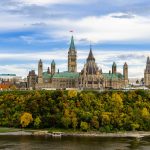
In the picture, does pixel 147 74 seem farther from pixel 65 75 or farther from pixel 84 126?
pixel 84 126

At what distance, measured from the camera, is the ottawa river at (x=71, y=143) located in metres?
62.5

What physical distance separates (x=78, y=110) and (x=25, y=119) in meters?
9.82

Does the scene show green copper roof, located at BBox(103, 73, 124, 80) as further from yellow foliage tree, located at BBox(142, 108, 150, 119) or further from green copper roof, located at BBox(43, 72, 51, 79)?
yellow foliage tree, located at BBox(142, 108, 150, 119)

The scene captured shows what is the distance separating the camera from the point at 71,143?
66.9 m

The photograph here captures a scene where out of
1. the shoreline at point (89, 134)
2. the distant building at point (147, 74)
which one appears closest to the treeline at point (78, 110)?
the shoreline at point (89, 134)

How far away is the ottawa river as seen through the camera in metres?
62.5

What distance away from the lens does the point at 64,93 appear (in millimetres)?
96125

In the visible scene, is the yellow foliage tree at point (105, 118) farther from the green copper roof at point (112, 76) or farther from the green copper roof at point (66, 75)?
the green copper roof at point (66, 75)

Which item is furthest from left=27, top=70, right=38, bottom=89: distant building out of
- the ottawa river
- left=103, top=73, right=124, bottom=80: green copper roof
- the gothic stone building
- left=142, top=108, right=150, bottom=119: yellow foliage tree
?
the ottawa river

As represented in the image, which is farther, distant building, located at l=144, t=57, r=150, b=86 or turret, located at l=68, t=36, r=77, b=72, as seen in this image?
distant building, located at l=144, t=57, r=150, b=86

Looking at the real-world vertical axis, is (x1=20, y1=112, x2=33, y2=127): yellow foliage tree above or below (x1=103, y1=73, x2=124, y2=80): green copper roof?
below

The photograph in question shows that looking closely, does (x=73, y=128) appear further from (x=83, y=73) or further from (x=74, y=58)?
(x=74, y=58)

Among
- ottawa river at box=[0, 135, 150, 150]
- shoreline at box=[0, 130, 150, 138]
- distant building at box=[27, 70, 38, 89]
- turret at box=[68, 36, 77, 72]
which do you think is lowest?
ottawa river at box=[0, 135, 150, 150]

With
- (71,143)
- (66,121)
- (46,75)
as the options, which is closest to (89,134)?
(66,121)
